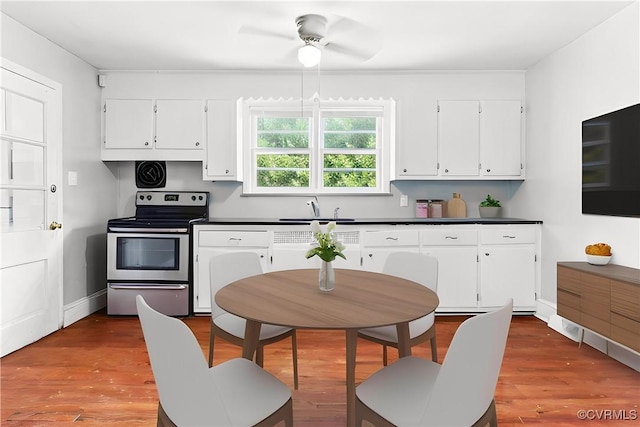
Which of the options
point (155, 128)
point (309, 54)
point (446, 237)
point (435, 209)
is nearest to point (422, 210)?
point (435, 209)

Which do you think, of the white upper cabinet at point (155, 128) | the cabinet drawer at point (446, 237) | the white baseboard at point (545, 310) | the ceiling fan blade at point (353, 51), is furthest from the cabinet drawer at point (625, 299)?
the white upper cabinet at point (155, 128)

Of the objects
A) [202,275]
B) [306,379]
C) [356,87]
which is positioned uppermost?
[356,87]

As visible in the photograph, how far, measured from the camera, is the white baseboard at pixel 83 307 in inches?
134

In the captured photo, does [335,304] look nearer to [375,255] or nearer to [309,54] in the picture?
[309,54]

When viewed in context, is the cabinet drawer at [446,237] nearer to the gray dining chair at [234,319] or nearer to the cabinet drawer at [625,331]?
the cabinet drawer at [625,331]

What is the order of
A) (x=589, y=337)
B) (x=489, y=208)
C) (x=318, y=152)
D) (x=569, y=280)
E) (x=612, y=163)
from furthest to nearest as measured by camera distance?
(x=318, y=152), (x=489, y=208), (x=589, y=337), (x=569, y=280), (x=612, y=163)

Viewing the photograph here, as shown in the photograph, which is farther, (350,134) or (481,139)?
(350,134)

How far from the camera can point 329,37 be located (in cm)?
306

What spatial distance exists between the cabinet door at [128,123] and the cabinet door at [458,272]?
10.2ft

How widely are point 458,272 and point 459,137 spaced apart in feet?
4.55

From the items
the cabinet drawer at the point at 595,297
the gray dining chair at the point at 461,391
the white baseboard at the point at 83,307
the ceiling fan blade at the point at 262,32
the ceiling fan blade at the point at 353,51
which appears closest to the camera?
the gray dining chair at the point at 461,391

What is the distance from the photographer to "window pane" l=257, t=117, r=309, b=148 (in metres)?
4.28

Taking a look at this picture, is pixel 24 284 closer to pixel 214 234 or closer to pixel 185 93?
pixel 214 234

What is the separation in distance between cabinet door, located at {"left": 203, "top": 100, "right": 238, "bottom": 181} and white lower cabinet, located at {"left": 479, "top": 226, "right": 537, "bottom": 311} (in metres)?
2.58
